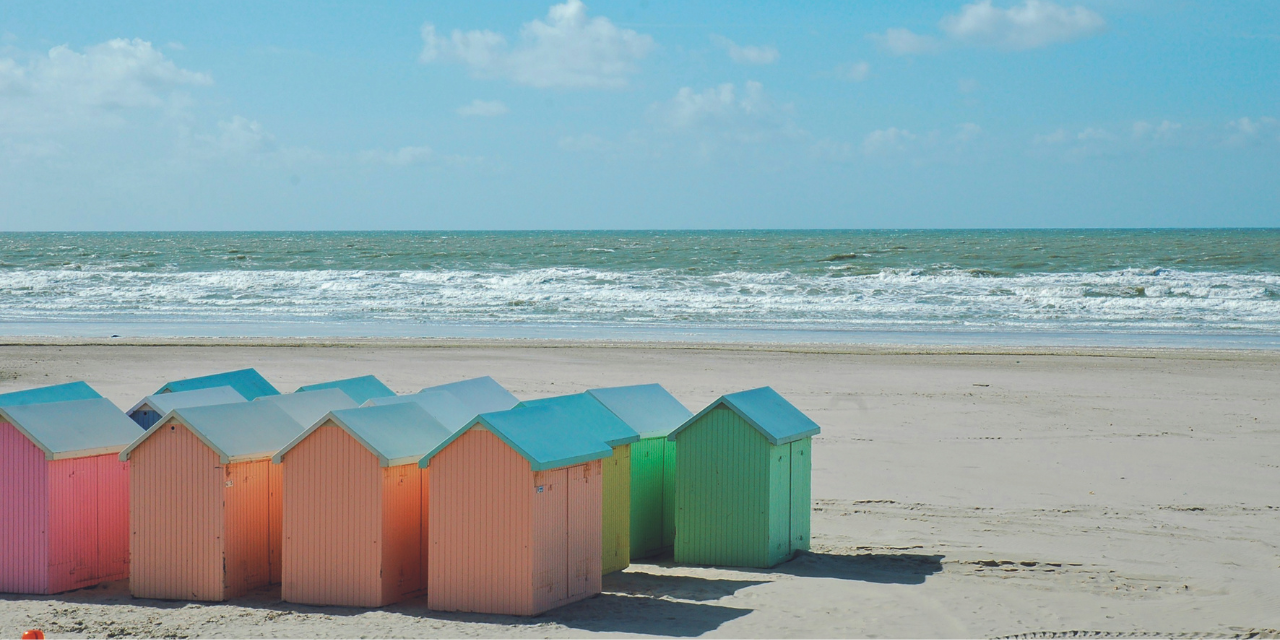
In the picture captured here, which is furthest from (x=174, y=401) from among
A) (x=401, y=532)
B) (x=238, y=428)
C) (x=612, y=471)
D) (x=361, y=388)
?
(x=612, y=471)

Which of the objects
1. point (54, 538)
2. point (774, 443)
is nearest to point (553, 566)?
point (774, 443)

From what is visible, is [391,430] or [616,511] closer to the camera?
[391,430]

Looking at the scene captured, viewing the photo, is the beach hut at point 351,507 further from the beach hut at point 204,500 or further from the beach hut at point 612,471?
the beach hut at point 612,471

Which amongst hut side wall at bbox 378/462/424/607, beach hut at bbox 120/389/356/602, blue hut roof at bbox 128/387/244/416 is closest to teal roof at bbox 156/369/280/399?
blue hut roof at bbox 128/387/244/416

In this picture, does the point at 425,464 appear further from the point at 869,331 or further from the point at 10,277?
the point at 10,277

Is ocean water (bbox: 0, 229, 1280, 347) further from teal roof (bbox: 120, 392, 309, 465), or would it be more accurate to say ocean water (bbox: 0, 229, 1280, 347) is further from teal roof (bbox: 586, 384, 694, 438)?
teal roof (bbox: 120, 392, 309, 465)

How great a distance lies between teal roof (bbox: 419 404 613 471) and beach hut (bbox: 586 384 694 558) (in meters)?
1.10

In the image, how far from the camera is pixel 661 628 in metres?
6.31

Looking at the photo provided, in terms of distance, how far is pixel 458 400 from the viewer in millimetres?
7824

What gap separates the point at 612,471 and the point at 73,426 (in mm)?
3453

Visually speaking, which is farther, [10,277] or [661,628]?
[10,277]

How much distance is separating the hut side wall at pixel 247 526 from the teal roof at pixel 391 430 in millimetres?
262

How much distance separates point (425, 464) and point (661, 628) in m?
1.62

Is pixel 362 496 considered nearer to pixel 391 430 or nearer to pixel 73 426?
pixel 391 430
